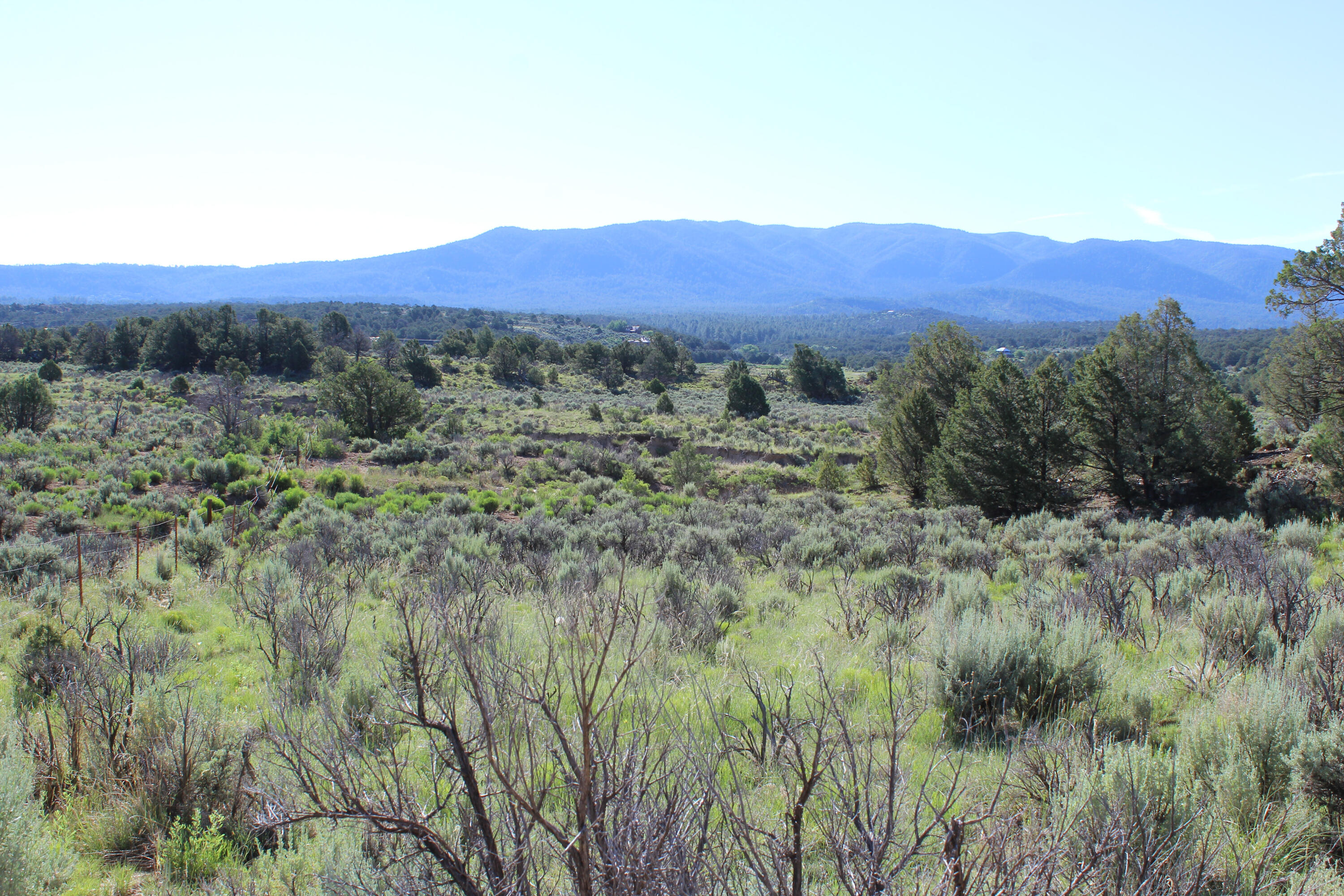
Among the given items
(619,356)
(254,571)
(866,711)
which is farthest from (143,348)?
(866,711)

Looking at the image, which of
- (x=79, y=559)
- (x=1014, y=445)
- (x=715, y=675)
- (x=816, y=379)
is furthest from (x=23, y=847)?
(x=816, y=379)

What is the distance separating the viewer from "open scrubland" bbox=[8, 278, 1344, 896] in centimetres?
224

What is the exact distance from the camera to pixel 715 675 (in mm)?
5184

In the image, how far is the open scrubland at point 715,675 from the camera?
2.24m

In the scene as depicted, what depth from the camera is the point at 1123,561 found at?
336 inches

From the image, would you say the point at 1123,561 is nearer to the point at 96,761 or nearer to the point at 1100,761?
the point at 1100,761

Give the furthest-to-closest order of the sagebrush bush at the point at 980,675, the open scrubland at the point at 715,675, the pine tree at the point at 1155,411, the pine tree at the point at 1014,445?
the pine tree at the point at 1014,445 → the pine tree at the point at 1155,411 → the sagebrush bush at the point at 980,675 → the open scrubland at the point at 715,675

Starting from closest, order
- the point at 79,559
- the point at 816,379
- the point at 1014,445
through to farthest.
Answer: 1. the point at 79,559
2. the point at 1014,445
3. the point at 816,379

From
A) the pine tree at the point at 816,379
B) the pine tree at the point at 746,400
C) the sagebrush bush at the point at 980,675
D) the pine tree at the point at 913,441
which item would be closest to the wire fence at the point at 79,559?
the sagebrush bush at the point at 980,675

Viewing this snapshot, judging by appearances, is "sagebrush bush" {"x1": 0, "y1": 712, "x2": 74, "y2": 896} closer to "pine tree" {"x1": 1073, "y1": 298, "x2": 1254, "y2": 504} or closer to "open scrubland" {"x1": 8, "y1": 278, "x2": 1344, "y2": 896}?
"open scrubland" {"x1": 8, "y1": 278, "x2": 1344, "y2": 896}

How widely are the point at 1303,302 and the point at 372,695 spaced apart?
20.0 metres

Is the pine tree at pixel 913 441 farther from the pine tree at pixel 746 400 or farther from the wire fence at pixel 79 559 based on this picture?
the pine tree at pixel 746 400

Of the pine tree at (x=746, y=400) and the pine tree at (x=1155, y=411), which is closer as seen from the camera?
the pine tree at (x=1155, y=411)

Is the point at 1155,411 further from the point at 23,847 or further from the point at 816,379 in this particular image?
the point at 816,379
